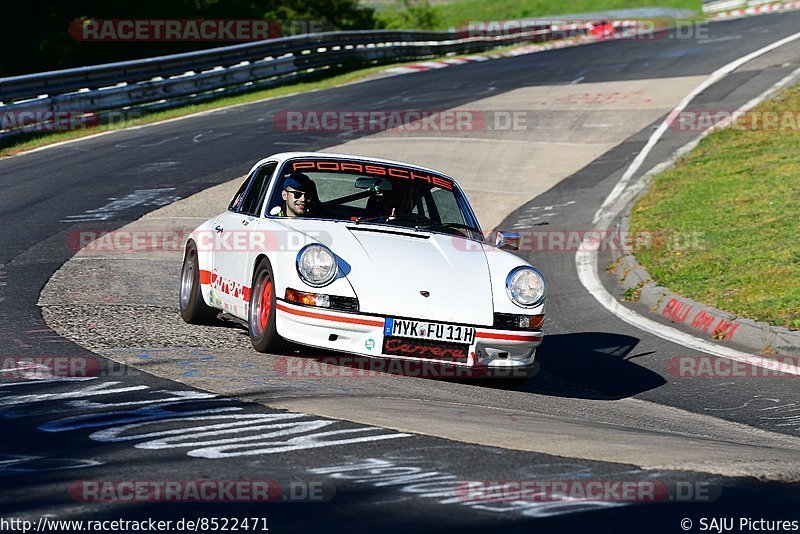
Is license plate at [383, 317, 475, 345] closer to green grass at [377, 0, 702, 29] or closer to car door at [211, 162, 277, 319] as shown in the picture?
car door at [211, 162, 277, 319]

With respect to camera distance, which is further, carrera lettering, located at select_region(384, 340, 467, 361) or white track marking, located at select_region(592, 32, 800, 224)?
white track marking, located at select_region(592, 32, 800, 224)

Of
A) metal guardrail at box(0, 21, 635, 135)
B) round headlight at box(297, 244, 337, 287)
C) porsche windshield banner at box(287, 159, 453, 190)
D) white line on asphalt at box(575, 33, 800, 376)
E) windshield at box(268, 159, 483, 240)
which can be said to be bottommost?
white line on asphalt at box(575, 33, 800, 376)

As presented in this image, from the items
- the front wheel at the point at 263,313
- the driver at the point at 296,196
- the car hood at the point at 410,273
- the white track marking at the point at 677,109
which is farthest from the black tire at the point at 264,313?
the white track marking at the point at 677,109

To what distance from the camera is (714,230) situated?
13.1 meters

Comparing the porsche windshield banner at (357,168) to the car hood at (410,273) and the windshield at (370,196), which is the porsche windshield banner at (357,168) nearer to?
the windshield at (370,196)

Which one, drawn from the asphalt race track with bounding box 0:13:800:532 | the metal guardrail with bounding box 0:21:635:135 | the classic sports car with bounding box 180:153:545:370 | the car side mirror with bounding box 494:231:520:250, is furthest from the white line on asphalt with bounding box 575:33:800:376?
the metal guardrail with bounding box 0:21:635:135

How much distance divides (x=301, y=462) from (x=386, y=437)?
587 millimetres

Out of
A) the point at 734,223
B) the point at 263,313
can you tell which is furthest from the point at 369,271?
the point at 734,223

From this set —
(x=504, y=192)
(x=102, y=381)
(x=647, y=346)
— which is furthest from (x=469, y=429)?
(x=504, y=192)

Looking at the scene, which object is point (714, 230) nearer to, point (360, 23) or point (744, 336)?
point (744, 336)

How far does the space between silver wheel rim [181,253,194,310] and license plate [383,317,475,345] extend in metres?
2.60

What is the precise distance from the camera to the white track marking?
16772 millimetres

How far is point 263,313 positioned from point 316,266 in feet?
2.18

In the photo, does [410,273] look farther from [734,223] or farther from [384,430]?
[734,223]
